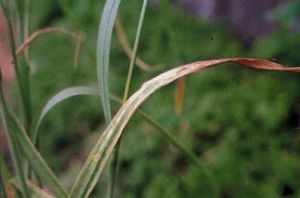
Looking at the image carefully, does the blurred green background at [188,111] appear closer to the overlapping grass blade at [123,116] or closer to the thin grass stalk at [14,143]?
the thin grass stalk at [14,143]

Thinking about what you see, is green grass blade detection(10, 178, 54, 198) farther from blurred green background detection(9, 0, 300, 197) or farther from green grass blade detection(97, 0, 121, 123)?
blurred green background detection(9, 0, 300, 197)

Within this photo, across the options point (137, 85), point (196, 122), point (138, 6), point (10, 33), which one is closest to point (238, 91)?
point (196, 122)

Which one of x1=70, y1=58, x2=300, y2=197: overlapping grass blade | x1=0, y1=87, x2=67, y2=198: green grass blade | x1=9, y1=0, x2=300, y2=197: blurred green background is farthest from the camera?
x1=9, y1=0, x2=300, y2=197: blurred green background

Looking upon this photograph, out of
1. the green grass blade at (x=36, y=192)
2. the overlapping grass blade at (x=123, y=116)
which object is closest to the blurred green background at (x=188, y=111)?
the green grass blade at (x=36, y=192)

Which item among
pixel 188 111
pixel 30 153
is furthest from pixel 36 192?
pixel 188 111

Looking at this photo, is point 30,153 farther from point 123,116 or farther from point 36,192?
point 123,116

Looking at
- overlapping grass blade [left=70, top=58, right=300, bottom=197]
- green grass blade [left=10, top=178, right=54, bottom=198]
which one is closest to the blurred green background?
green grass blade [left=10, top=178, right=54, bottom=198]

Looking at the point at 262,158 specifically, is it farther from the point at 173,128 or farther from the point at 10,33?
the point at 10,33
